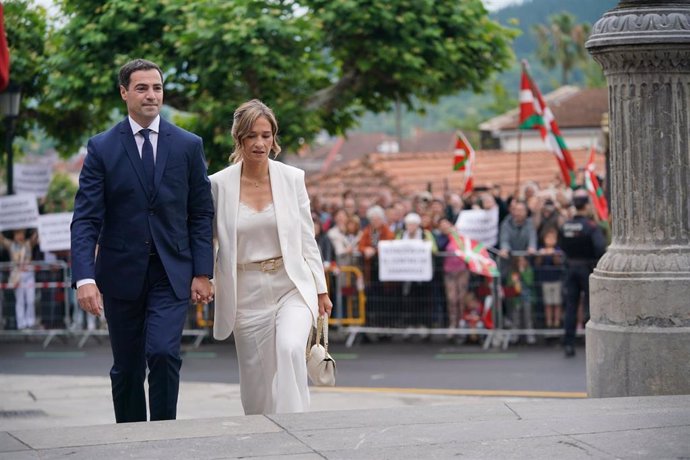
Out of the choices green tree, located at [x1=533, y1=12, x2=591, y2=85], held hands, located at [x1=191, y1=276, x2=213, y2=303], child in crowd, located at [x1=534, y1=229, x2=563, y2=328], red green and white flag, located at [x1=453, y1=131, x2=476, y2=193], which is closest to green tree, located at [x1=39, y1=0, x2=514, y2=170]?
red green and white flag, located at [x1=453, y1=131, x2=476, y2=193]

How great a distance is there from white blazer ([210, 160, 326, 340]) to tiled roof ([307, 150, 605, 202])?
2165cm

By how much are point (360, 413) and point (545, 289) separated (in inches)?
388

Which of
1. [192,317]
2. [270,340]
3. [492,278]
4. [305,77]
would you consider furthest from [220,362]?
[270,340]

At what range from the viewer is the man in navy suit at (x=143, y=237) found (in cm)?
660

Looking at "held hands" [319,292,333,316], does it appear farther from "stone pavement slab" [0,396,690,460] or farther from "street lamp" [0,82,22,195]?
"street lamp" [0,82,22,195]

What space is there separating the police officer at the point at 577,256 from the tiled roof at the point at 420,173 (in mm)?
13763

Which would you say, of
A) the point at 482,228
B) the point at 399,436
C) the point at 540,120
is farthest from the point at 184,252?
the point at 540,120

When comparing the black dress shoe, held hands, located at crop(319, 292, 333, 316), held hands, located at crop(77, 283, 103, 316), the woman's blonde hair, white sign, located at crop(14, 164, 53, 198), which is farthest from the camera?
white sign, located at crop(14, 164, 53, 198)

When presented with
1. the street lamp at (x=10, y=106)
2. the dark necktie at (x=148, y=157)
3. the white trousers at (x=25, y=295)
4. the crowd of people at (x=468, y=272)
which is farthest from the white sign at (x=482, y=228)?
the dark necktie at (x=148, y=157)

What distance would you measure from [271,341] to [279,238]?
1.82 feet

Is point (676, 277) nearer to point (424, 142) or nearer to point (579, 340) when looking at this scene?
point (579, 340)

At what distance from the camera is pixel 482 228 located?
16672mm

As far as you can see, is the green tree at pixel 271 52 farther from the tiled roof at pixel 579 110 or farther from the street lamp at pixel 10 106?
the tiled roof at pixel 579 110

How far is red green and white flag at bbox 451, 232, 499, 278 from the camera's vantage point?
16.1 m
